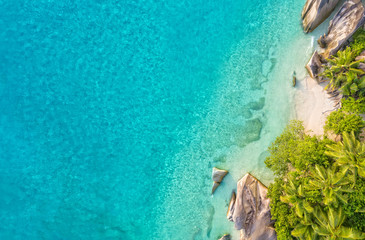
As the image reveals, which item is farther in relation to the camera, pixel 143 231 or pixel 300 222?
pixel 143 231

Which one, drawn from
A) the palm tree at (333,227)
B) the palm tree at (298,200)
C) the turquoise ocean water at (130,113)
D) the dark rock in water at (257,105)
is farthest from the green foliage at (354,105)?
the palm tree at (333,227)

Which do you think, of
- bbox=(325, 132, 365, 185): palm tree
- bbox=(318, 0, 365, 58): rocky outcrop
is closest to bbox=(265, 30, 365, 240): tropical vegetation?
bbox=(325, 132, 365, 185): palm tree

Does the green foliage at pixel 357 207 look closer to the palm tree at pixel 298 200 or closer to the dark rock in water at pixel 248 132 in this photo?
the palm tree at pixel 298 200

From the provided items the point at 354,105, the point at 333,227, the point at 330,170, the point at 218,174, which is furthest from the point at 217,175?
the point at 354,105

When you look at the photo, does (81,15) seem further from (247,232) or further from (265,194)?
(247,232)

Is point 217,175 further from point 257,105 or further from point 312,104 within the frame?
point 312,104

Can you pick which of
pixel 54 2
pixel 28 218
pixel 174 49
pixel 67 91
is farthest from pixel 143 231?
pixel 54 2

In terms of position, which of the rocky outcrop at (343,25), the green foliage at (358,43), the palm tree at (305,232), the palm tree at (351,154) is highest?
the rocky outcrop at (343,25)
